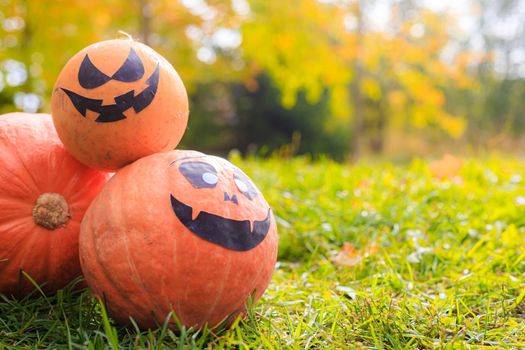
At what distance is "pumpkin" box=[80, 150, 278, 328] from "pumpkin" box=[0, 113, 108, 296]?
0.73 feet

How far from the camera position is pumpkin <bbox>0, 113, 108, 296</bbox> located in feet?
5.83

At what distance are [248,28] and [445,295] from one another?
7.36m

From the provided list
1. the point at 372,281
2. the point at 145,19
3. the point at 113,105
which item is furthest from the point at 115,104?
the point at 145,19

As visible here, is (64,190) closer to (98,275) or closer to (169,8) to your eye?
(98,275)

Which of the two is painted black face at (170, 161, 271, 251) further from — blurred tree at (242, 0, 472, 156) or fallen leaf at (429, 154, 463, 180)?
blurred tree at (242, 0, 472, 156)

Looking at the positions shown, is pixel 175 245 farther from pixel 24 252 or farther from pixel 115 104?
pixel 24 252

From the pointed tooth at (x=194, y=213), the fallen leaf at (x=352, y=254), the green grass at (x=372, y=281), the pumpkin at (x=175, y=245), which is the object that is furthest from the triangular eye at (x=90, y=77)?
the fallen leaf at (x=352, y=254)

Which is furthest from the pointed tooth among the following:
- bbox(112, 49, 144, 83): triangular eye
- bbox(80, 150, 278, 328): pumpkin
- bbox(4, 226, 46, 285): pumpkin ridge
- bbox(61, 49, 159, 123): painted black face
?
bbox(4, 226, 46, 285): pumpkin ridge

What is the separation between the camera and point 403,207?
3178 mm

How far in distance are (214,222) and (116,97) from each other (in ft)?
1.83

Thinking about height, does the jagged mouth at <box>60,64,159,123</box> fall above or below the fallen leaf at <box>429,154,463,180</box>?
above

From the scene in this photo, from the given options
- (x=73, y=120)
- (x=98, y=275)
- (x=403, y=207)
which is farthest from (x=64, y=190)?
(x=403, y=207)

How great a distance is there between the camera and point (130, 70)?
172 centimetres

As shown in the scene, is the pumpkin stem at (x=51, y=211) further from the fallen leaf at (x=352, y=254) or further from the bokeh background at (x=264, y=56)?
the bokeh background at (x=264, y=56)
